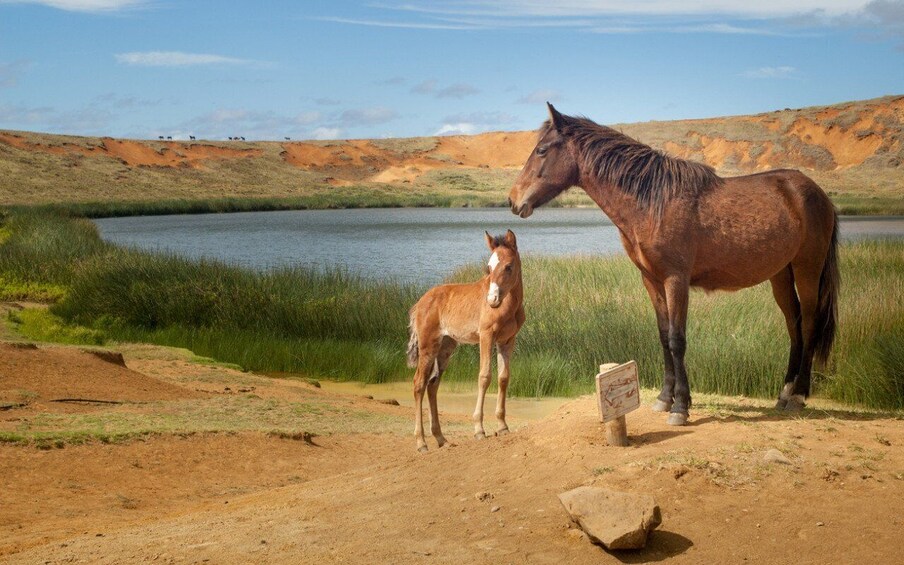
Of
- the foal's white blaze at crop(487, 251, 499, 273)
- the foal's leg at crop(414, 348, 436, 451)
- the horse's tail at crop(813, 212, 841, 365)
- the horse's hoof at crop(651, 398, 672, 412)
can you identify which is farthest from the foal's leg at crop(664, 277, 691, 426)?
the foal's leg at crop(414, 348, 436, 451)

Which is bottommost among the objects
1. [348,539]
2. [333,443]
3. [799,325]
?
[333,443]

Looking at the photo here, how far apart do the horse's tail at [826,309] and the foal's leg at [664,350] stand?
154 centimetres

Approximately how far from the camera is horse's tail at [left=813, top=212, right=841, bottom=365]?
26.6ft

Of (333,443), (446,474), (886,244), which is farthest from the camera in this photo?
(886,244)

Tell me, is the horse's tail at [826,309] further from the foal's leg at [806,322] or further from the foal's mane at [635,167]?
the foal's mane at [635,167]

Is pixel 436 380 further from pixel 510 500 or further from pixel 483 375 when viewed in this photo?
pixel 510 500

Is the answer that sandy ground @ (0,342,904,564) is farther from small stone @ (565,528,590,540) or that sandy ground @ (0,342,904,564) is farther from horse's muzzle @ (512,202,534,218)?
horse's muzzle @ (512,202,534,218)

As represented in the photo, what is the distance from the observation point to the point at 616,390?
6141mm

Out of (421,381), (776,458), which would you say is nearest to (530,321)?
(421,381)

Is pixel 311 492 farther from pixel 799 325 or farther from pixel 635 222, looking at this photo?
pixel 799 325

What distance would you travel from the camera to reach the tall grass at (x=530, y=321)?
1198cm

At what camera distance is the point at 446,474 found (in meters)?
6.50

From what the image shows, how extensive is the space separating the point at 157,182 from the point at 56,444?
74.7 meters

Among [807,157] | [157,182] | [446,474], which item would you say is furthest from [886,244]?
[157,182]
